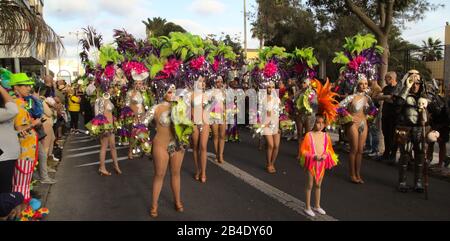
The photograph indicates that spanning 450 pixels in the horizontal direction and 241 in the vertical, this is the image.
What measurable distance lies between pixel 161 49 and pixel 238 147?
4.65 metres

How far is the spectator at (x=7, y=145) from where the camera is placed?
4.48 meters

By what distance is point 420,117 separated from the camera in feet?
21.4

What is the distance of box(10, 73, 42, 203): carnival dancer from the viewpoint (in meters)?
5.18

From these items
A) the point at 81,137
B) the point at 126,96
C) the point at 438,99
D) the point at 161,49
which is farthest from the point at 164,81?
the point at 81,137

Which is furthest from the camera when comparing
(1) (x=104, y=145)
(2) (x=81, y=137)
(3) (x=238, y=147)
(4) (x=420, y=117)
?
(2) (x=81, y=137)

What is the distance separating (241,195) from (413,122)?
2.92 meters

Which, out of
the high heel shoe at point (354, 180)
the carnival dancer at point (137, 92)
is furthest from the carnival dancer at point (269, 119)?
the carnival dancer at point (137, 92)

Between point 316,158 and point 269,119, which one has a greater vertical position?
point 269,119

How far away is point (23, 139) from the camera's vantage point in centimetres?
531

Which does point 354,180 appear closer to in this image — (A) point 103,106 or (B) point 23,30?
(A) point 103,106

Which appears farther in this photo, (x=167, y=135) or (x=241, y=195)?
(x=241, y=195)

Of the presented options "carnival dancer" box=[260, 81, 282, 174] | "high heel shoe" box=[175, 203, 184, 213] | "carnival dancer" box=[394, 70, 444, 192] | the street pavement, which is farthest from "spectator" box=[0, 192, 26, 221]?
"carnival dancer" box=[394, 70, 444, 192]

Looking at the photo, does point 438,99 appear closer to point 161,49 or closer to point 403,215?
point 403,215

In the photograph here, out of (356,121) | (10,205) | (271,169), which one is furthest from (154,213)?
(356,121)
